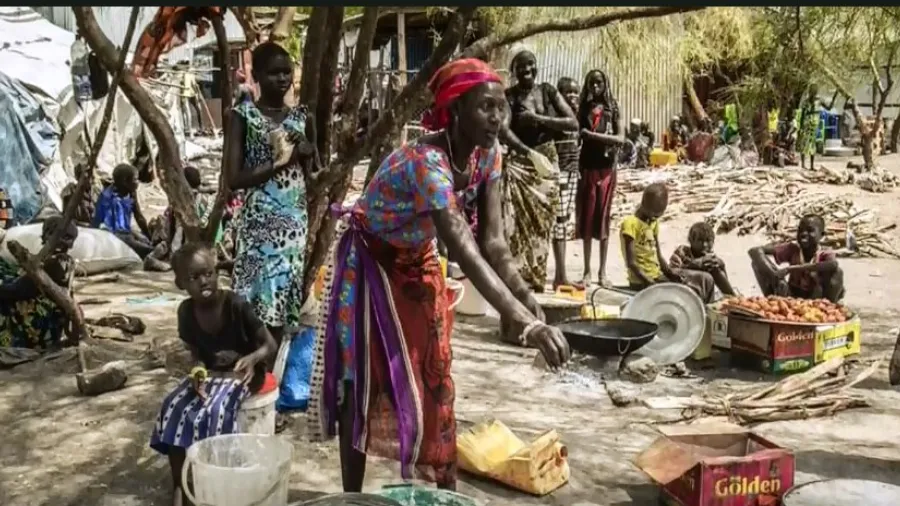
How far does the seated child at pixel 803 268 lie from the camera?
627 cm

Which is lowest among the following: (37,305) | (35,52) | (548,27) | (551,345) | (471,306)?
(471,306)

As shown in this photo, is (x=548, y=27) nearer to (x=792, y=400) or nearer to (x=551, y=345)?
(x=792, y=400)

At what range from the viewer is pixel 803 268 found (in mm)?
6301

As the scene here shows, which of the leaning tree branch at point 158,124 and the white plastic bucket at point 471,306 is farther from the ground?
the leaning tree branch at point 158,124

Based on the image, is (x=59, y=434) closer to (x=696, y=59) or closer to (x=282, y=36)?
(x=282, y=36)

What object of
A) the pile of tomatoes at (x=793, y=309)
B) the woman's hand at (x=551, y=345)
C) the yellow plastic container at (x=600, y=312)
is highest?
the woman's hand at (x=551, y=345)

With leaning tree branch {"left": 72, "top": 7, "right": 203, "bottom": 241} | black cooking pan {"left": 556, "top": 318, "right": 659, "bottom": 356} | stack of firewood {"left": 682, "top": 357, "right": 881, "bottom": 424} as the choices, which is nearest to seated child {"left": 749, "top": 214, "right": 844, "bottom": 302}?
stack of firewood {"left": 682, "top": 357, "right": 881, "bottom": 424}

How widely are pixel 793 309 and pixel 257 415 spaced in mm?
3363

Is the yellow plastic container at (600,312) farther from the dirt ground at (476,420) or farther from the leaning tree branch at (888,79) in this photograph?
the leaning tree branch at (888,79)

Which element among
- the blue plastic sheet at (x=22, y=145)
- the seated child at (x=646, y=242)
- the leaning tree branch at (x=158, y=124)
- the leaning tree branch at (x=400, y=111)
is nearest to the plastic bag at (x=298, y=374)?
the leaning tree branch at (x=400, y=111)

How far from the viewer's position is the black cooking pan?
5062 millimetres

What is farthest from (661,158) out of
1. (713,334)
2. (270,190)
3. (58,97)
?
(270,190)

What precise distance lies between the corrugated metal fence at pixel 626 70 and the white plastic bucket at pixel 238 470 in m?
15.2

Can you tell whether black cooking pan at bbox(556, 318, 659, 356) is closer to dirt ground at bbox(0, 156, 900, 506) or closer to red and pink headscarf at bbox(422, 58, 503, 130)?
dirt ground at bbox(0, 156, 900, 506)
